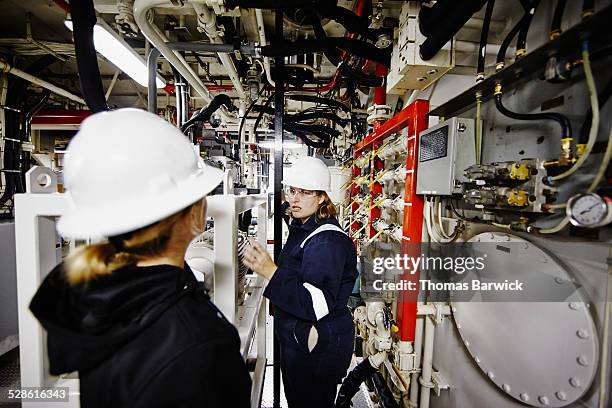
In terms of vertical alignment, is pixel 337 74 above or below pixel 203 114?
above

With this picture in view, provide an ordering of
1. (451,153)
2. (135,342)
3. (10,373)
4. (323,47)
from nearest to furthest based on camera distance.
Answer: (135,342)
(451,153)
(323,47)
(10,373)

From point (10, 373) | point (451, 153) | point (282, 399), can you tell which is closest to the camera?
point (451, 153)

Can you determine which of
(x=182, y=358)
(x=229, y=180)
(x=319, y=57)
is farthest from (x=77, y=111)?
(x=182, y=358)

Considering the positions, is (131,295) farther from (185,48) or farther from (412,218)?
(185,48)

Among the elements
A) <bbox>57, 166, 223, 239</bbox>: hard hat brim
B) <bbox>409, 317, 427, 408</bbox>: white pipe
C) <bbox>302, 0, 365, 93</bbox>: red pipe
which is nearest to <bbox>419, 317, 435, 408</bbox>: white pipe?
<bbox>409, 317, 427, 408</bbox>: white pipe

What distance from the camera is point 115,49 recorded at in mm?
1569

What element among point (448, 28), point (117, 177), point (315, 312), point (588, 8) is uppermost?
point (448, 28)

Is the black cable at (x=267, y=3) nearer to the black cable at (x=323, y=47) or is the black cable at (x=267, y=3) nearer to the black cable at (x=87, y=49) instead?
the black cable at (x=323, y=47)

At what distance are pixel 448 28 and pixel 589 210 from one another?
82 cm

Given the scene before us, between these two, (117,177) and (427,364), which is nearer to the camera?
(117,177)

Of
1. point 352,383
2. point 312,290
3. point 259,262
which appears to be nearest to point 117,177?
point 259,262

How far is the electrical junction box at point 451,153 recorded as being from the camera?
1193 mm

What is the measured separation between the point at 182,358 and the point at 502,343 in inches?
49.2

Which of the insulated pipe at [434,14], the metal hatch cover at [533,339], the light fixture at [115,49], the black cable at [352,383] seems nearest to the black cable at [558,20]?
the insulated pipe at [434,14]
